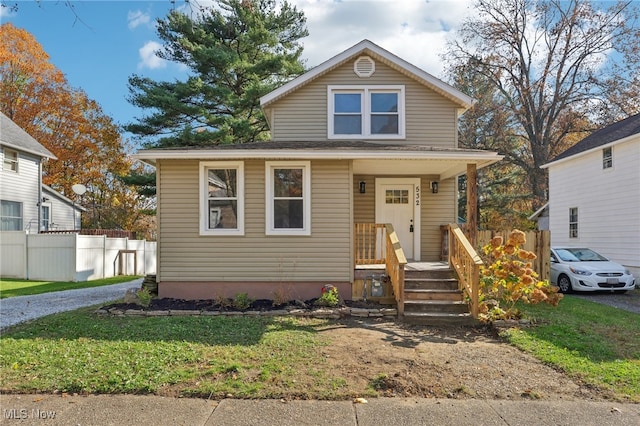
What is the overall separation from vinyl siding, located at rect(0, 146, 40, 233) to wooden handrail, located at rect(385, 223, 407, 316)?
647 inches

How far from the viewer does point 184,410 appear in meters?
3.82

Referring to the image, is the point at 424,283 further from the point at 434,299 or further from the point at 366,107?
the point at 366,107

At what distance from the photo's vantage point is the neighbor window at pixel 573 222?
→ 15.8 metres

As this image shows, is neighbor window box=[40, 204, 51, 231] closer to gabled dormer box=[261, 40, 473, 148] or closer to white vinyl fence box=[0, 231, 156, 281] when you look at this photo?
white vinyl fence box=[0, 231, 156, 281]

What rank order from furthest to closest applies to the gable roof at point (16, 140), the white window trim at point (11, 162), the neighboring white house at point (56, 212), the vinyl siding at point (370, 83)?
the neighboring white house at point (56, 212) < the white window trim at point (11, 162) < the gable roof at point (16, 140) < the vinyl siding at point (370, 83)

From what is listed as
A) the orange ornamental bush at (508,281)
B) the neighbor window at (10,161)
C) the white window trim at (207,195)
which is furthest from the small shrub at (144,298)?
the neighbor window at (10,161)

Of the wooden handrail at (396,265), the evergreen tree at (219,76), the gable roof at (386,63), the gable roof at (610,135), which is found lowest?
the wooden handrail at (396,265)

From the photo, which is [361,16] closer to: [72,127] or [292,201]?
[292,201]

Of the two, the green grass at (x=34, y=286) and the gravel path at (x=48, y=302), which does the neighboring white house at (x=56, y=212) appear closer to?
the green grass at (x=34, y=286)

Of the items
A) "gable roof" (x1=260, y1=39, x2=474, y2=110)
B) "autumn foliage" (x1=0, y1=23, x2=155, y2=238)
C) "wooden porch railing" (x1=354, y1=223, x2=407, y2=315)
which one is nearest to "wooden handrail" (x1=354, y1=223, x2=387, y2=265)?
"wooden porch railing" (x1=354, y1=223, x2=407, y2=315)

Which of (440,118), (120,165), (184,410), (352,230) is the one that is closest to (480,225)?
(440,118)

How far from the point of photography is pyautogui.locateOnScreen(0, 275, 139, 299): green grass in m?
11.0

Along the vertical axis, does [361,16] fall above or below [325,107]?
above

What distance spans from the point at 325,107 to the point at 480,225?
22.8m
